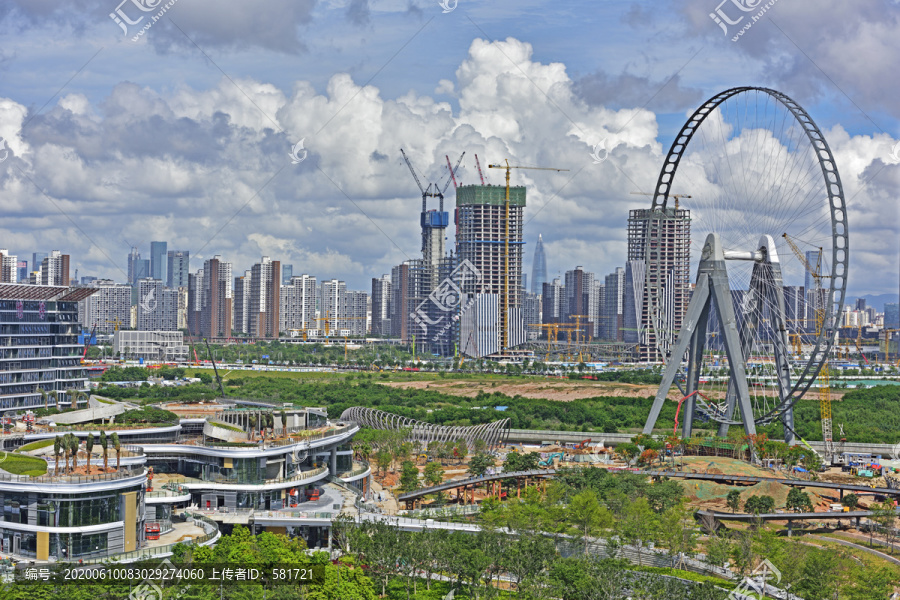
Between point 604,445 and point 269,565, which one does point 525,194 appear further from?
point 269,565

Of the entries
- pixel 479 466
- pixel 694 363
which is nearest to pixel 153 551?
pixel 479 466

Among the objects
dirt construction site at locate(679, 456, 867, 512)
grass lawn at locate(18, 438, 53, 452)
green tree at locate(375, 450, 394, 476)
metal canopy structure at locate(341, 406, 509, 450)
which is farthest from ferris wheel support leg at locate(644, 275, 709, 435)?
grass lawn at locate(18, 438, 53, 452)

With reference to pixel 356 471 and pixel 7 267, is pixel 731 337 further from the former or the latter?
pixel 7 267

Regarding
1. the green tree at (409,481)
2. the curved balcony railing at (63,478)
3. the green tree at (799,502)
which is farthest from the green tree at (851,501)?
the curved balcony railing at (63,478)

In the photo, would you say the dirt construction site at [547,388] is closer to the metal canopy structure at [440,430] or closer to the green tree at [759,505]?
the metal canopy structure at [440,430]

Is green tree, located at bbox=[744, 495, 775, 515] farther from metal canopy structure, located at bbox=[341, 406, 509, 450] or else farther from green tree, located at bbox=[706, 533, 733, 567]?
metal canopy structure, located at bbox=[341, 406, 509, 450]

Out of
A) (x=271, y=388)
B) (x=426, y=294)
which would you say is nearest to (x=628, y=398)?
(x=271, y=388)
